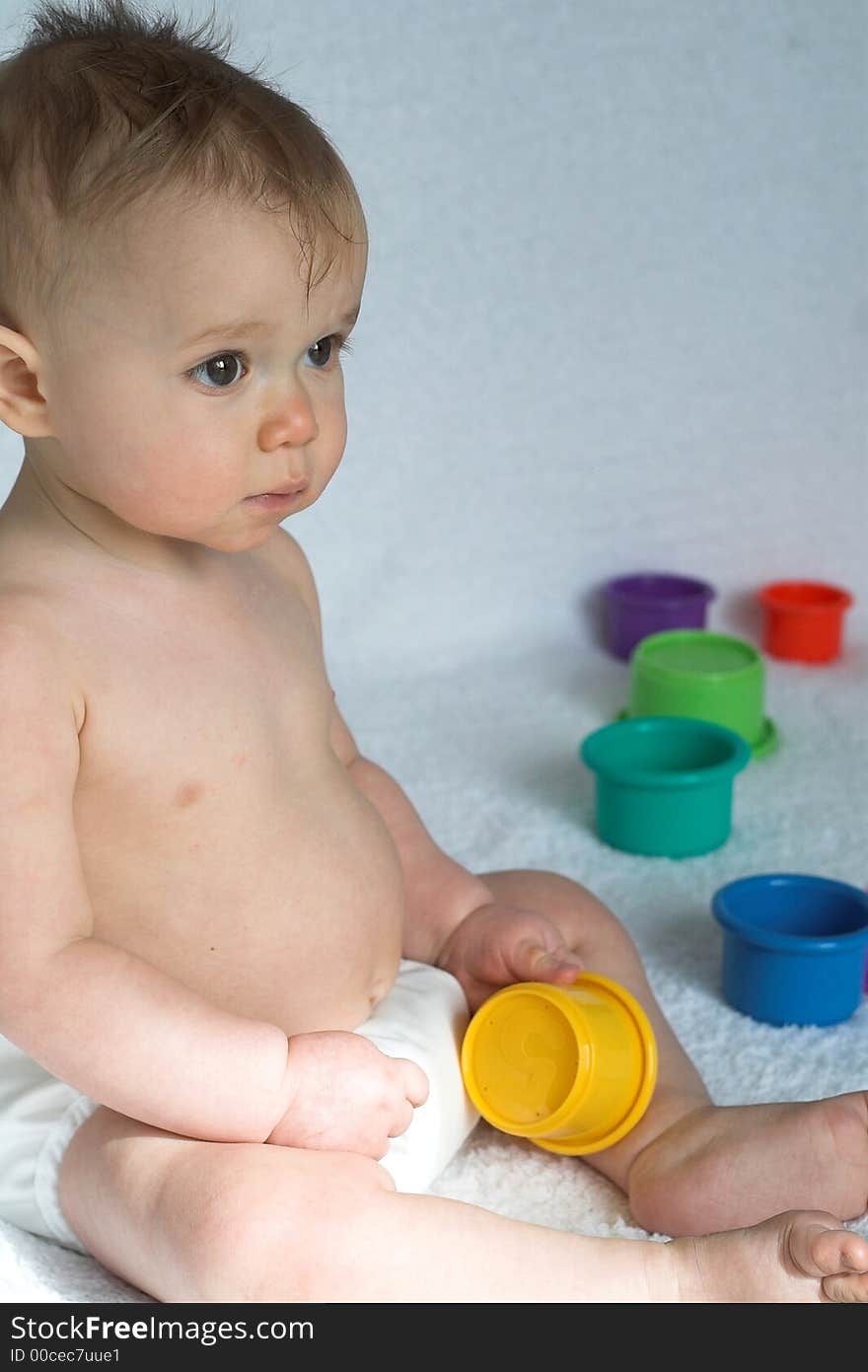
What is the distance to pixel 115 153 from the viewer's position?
88 cm

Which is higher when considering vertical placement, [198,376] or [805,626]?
[198,376]

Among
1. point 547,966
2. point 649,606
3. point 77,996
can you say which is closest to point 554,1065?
point 547,966

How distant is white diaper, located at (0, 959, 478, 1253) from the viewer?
100cm

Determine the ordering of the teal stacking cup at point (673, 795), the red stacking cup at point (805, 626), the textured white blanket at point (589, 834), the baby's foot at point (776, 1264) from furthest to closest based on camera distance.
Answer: the red stacking cup at point (805, 626)
the teal stacking cup at point (673, 795)
the textured white blanket at point (589, 834)
the baby's foot at point (776, 1264)

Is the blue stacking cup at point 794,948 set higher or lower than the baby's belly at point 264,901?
lower

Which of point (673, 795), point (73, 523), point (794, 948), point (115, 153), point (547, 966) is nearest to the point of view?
point (115, 153)

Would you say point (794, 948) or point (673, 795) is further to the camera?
point (673, 795)

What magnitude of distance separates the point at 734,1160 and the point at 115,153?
65cm

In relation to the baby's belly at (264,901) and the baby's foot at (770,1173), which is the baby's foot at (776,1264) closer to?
the baby's foot at (770,1173)

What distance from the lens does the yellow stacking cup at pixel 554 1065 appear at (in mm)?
1070

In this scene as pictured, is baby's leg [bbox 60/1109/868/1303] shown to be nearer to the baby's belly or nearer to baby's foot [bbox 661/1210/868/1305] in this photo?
baby's foot [bbox 661/1210/868/1305]

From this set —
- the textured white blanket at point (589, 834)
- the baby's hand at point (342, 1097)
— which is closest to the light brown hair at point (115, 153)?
the baby's hand at point (342, 1097)

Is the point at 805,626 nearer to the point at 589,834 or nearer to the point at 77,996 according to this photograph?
the point at 589,834

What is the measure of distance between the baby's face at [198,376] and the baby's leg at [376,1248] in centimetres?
34
